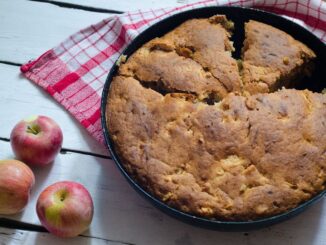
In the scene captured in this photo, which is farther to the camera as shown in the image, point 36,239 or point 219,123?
point 36,239

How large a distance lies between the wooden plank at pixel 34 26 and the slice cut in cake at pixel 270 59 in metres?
0.79

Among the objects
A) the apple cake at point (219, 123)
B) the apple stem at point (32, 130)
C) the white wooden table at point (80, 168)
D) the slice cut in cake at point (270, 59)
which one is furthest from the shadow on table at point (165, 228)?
the slice cut in cake at point (270, 59)

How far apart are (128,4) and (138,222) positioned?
1.06 metres

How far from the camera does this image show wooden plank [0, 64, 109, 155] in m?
1.84

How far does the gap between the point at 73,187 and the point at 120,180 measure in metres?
0.20

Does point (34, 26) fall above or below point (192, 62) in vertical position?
below

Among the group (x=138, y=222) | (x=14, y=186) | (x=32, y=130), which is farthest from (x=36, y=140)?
(x=138, y=222)

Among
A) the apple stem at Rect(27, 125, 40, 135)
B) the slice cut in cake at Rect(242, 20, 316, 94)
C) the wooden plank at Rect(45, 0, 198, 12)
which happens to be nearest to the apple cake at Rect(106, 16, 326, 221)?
the slice cut in cake at Rect(242, 20, 316, 94)

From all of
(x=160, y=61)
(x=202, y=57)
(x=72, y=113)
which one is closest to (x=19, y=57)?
(x=72, y=113)

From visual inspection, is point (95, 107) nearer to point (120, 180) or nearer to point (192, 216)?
point (120, 180)

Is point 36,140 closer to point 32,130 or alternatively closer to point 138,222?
point 32,130

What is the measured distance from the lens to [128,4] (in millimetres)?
2236

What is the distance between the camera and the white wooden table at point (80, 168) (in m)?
1.61

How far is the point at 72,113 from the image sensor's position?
6.22ft
